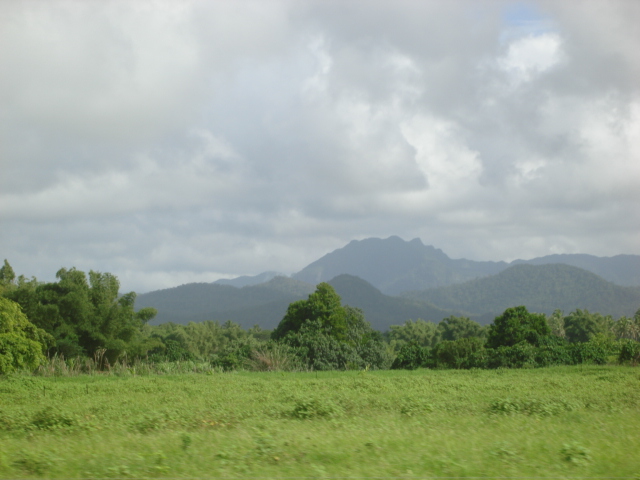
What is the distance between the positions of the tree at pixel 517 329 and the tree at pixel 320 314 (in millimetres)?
11112

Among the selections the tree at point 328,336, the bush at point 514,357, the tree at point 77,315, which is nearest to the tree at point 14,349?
the tree at point 77,315

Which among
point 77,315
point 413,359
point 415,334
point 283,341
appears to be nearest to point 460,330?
point 415,334

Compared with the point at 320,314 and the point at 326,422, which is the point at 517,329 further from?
the point at 326,422

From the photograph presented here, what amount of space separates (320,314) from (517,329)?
14033mm

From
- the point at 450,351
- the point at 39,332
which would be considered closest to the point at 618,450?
the point at 450,351

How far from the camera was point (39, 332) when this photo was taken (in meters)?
32.0

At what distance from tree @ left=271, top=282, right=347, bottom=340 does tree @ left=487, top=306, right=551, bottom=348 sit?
1111 cm

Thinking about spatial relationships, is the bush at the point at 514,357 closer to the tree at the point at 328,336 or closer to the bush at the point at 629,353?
the bush at the point at 629,353

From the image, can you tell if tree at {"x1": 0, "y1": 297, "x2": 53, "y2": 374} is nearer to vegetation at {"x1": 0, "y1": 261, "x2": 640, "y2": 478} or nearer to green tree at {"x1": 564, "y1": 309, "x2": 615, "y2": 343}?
vegetation at {"x1": 0, "y1": 261, "x2": 640, "y2": 478}

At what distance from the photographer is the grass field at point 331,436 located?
654 centimetres

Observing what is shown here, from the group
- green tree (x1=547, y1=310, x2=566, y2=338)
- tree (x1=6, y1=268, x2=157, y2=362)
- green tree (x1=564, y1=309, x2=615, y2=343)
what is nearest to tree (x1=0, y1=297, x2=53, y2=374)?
tree (x1=6, y1=268, x2=157, y2=362)

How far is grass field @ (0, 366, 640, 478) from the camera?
258 inches

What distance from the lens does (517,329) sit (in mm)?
31938

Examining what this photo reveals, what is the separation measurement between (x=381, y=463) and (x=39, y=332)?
3125cm
